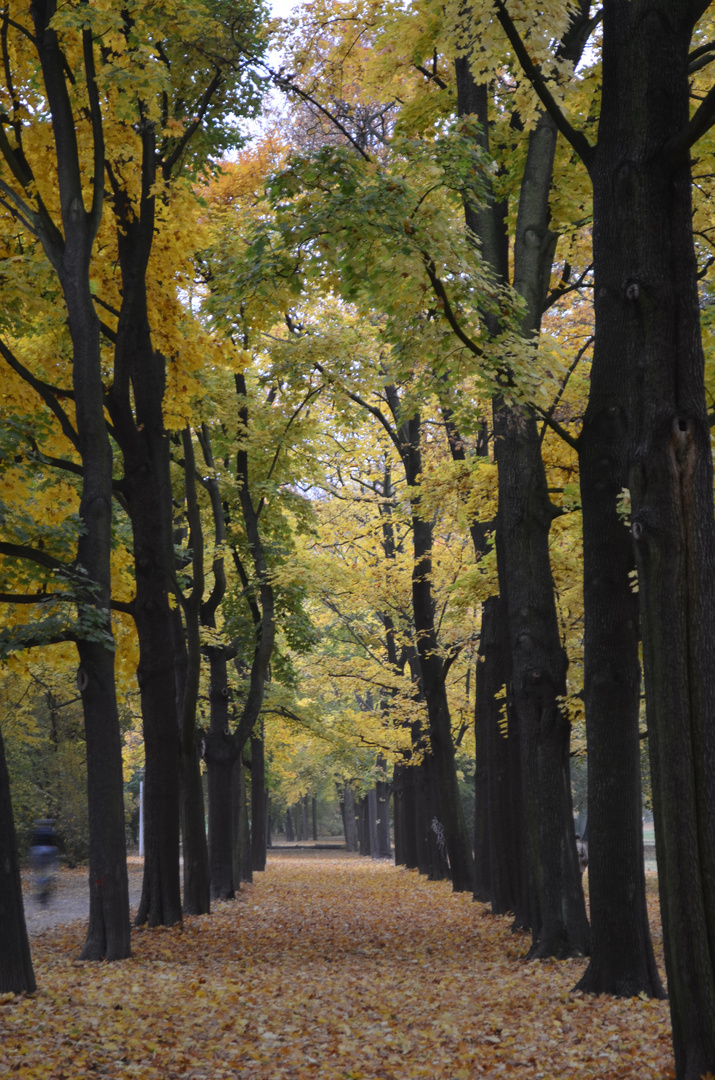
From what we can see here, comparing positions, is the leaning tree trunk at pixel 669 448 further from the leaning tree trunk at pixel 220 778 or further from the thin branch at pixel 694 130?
the leaning tree trunk at pixel 220 778

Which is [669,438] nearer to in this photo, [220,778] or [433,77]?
[433,77]

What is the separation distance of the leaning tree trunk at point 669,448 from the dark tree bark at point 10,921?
196 inches

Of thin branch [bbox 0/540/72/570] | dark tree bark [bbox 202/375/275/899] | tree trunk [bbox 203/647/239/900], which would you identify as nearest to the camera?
thin branch [bbox 0/540/72/570]

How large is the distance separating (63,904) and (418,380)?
13.7 metres

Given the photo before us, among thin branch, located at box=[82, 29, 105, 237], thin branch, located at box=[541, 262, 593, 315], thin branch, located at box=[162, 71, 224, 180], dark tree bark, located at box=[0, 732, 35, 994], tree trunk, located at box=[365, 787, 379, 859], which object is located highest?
thin branch, located at box=[162, 71, 224, 180]

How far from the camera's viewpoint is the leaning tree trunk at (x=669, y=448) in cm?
471

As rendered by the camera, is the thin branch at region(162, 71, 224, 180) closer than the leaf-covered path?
No

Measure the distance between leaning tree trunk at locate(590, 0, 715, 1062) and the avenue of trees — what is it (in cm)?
2

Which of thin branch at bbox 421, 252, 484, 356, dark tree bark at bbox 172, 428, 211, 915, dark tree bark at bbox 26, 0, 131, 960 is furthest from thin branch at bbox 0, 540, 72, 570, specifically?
thin branch at bbox 421, 252, 484, 356

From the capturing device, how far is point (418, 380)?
12406mm

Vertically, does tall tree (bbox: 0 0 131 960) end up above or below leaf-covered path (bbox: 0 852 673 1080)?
above

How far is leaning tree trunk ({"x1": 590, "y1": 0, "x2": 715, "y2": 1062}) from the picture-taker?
186 inches

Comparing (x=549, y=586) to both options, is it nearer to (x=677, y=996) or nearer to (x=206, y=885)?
(x=677, y=996)

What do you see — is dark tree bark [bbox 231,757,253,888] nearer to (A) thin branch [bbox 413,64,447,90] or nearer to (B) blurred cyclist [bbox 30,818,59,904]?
(B) blurred cyclist [bbox 30,818,59,904]
